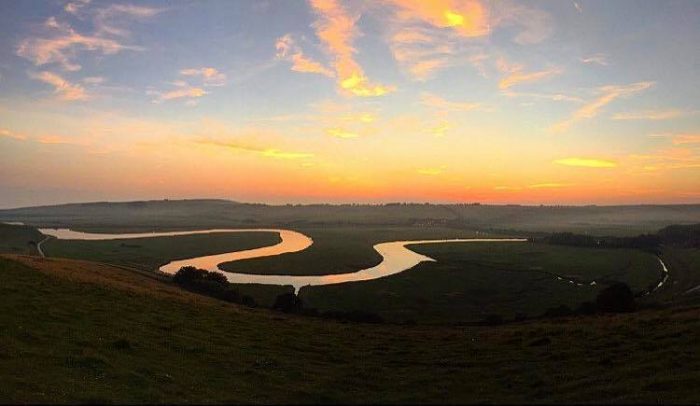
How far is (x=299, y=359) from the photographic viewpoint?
26359 millimetres

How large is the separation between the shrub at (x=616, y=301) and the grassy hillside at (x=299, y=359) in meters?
18.2

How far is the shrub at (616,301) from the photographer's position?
50281mm

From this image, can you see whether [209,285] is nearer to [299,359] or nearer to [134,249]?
[299,359]

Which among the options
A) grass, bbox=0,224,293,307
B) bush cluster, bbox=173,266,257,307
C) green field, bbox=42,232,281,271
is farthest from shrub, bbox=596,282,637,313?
green field, bbox=42,232,281,271

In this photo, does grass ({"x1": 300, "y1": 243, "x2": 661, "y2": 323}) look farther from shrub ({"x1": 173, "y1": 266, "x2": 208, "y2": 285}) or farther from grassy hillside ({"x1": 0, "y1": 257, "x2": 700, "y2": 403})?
grassy hillside ({"x1": 0, "y1": 257, "x2": 700, "y2": 403})

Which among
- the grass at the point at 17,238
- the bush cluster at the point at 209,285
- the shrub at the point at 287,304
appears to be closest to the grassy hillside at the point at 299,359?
the shrub at the point at 287,304

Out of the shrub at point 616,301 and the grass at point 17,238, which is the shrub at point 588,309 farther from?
the grass at point 17,238

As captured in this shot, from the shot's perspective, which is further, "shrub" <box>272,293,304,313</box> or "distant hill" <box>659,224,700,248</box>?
"distant hill" <box>659,224,700,248</box>

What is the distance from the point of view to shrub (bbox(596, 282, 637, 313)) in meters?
50.3

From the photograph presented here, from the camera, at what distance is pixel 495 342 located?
3098 cm

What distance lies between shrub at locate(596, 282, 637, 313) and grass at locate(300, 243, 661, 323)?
12.3 m

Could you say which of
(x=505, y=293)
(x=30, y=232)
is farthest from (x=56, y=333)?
(x=30, y=232)

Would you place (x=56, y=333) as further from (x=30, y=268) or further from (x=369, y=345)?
(x=30, y=268)

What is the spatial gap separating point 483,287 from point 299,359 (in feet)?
214
